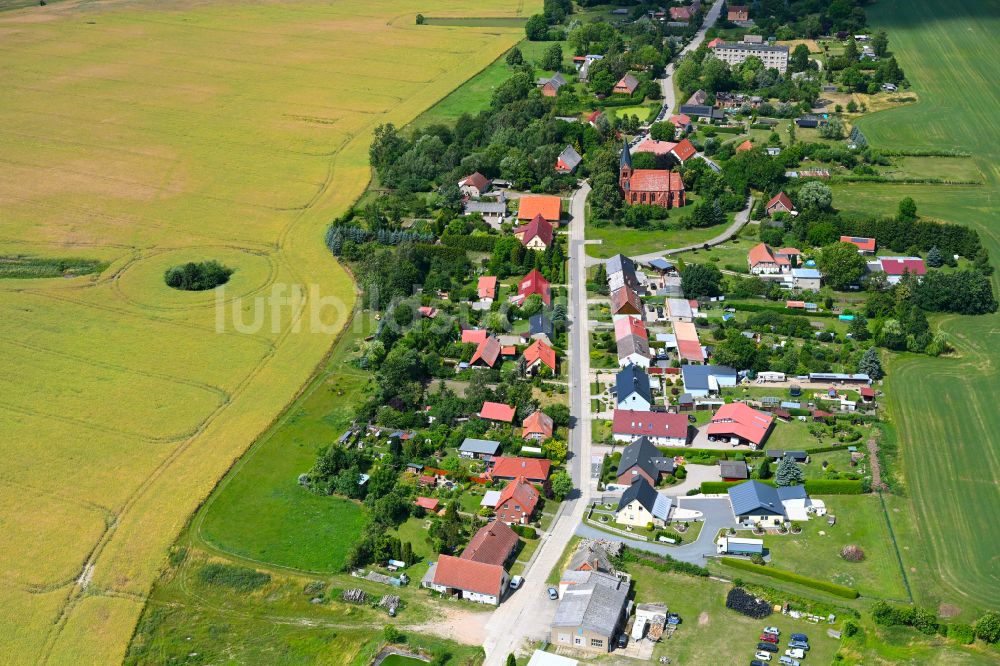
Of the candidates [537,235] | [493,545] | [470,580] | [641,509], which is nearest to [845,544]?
[641,509]

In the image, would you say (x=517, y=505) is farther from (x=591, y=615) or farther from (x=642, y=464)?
(x=591, y=615)

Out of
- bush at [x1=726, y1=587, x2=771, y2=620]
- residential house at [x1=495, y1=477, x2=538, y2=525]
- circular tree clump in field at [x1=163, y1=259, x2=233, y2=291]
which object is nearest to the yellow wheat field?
circular tree clump in field at [x1=163, y1=259, x2=233, y2=291]

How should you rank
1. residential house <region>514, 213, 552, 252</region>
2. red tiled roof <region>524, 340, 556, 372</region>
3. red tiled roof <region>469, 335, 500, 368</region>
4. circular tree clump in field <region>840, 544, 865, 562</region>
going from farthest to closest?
residential house <region>514, 213, 552, 252</region> → red tiled roof <region>469, 335, 500, 368</region> → red tiled roof <region>524, 340, 556, 372</region> → circular tree clump in field <region>840, 544, 865, 562</region>

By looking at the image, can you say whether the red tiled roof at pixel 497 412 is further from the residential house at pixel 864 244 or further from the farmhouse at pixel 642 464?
the residential house at pixel 864 244

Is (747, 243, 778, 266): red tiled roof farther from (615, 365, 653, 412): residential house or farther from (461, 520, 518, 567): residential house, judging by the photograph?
(461, 520, 518, 567): residential house

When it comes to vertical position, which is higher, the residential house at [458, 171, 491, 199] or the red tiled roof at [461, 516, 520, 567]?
the residential house at [458, 171, 491, 199]

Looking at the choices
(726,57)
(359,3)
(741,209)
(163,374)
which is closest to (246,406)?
(163,374)

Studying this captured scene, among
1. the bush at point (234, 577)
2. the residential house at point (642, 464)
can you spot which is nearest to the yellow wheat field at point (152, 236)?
the bush at point (234, 577)
